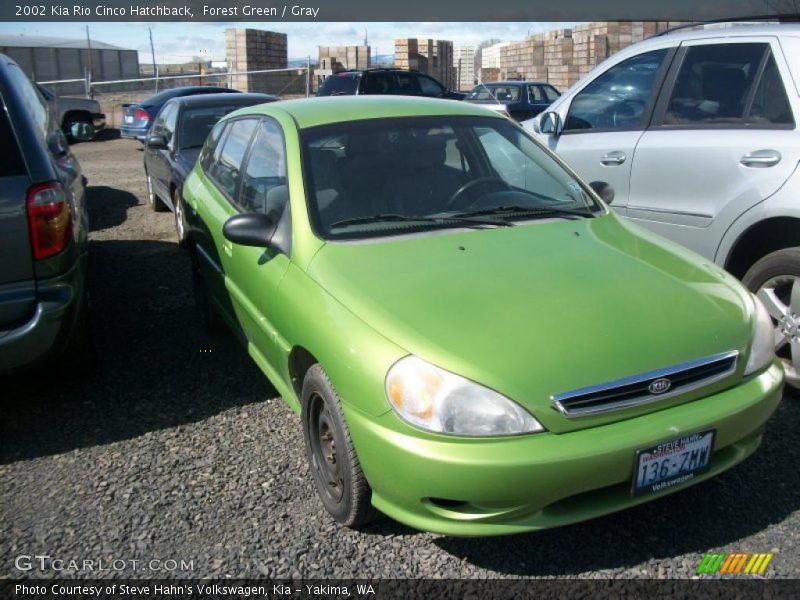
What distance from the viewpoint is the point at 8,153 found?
354 centimetres

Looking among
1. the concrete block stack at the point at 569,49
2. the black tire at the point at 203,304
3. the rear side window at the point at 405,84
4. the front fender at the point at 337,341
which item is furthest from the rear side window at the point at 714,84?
the concrete block stack at the point at 569,49

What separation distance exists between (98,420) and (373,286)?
76.7 inches

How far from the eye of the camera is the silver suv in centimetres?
379

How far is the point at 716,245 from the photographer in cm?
410

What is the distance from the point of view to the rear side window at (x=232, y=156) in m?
4.18

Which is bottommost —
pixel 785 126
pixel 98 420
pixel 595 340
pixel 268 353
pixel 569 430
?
pixel 98 420

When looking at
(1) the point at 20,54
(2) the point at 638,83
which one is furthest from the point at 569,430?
(1) the point at 20,54

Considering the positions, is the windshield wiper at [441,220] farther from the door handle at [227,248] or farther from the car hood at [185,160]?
the car hood at [185,160]

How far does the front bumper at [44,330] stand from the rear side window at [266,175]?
0.98 meters

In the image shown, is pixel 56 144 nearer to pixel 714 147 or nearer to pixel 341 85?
pixel 714 147

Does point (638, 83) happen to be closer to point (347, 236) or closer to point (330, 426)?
point (347, 236)

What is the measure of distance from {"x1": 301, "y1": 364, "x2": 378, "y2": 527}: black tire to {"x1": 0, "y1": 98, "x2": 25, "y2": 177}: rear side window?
6.02 ft

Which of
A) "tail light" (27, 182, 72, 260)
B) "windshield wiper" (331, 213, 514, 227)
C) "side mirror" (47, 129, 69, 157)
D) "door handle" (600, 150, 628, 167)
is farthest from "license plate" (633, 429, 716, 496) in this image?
"side mirror" (47, 129, 69, 157)

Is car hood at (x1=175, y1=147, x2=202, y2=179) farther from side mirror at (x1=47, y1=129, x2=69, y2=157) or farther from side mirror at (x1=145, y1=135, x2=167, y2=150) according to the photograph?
side mirror at (x1=47, y1=129, x2=69, y2=157)
